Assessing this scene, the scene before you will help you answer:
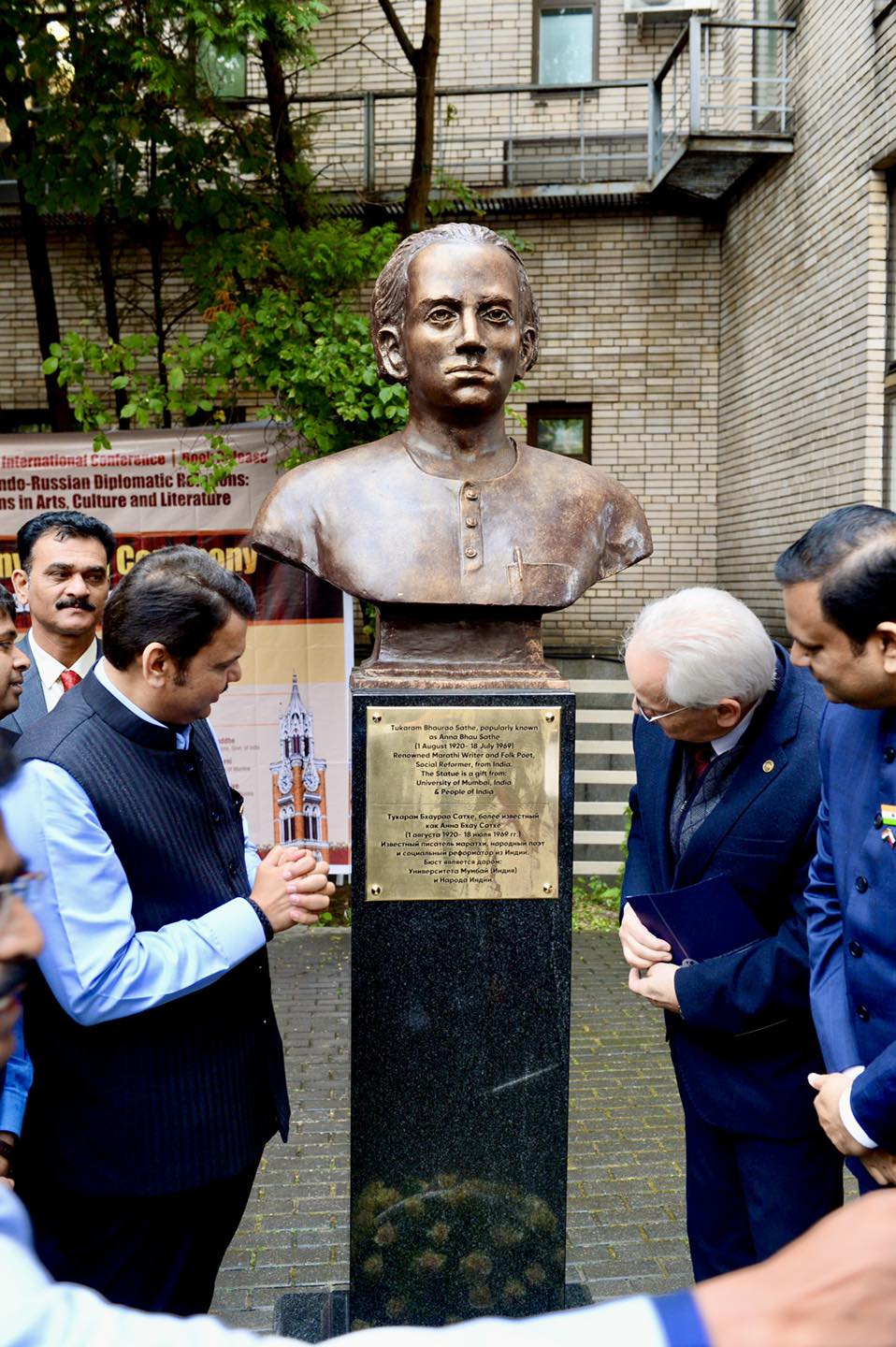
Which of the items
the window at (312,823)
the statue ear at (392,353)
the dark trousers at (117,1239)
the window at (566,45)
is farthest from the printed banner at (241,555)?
the window at (566,45)

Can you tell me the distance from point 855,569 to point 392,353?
5.29 feet

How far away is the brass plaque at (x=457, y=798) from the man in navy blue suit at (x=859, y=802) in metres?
0.89

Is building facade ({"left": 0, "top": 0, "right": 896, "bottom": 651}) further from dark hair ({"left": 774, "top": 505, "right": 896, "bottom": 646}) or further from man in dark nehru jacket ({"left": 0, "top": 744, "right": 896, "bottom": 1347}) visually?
man in dark nehru jacket ({"left": 0, "top": 744, "right": 896, "bottom": 1347})

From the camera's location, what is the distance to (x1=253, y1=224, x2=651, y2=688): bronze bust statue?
309 cm

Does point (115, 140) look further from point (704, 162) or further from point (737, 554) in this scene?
point (737, 554)

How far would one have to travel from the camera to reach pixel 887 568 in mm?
2104

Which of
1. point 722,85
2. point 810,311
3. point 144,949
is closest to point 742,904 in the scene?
point 144,949

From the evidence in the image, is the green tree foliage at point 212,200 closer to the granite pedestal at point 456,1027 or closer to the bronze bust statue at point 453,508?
the bronze bust statue at point 453,508

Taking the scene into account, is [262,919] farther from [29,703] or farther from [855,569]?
[29,703]

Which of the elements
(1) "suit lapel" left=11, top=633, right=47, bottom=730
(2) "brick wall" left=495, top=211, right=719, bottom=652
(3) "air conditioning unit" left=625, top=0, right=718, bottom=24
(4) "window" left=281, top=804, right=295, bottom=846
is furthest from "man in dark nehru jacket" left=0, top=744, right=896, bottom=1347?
(3) "air conditioning unit" left=625, top=0, right=718, bottom=24

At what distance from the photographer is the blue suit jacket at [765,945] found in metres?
2.54

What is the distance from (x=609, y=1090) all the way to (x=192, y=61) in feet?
21.6

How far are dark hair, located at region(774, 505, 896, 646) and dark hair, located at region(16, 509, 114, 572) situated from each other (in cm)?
247

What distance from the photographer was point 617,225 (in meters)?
10.2
